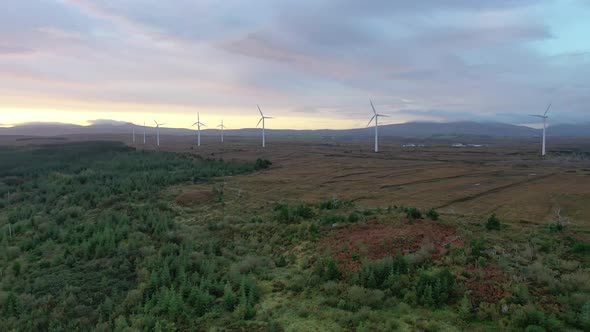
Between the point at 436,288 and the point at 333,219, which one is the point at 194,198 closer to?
the point at 333,219

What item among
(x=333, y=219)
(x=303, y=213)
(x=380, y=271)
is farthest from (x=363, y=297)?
(x=303, y=213)

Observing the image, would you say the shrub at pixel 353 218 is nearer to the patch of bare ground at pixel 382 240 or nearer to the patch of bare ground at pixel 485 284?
the patch of bare ground at pixel 382 240

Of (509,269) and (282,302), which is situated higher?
(509,269)

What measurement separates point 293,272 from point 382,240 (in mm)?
3923

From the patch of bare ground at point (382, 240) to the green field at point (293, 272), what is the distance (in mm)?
75

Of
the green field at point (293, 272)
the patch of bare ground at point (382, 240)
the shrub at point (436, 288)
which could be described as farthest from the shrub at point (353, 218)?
the shrub at point (436, 288)

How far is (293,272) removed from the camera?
14266 millimetres

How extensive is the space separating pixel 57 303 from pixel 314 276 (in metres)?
8.89

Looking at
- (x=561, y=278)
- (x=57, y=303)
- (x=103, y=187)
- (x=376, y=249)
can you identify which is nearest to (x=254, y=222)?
(x=376, y=249)

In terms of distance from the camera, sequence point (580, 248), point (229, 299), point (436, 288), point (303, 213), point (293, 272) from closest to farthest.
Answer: point (436, 288) → point (229, 299) → point (580, 248) → point (293, 272) → point (303, 213)

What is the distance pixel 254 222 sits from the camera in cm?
2130

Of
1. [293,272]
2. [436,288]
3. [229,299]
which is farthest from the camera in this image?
[293,272]

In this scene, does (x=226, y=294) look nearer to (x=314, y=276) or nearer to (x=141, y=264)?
(x=314, y=276)

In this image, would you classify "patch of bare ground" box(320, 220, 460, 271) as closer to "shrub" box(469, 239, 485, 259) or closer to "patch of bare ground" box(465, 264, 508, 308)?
"shrub" box(469, 239, 485, 259)
